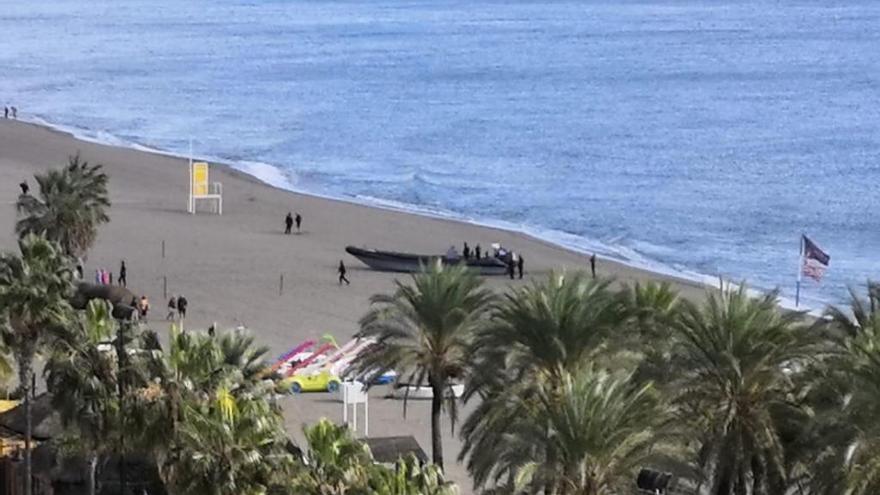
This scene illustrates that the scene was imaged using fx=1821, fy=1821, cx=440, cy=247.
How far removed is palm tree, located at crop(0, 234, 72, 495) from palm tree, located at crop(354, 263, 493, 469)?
5415 mm

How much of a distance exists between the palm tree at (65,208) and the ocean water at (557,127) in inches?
932

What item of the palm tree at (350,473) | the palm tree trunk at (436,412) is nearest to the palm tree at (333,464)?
the palm tree at (350,473)

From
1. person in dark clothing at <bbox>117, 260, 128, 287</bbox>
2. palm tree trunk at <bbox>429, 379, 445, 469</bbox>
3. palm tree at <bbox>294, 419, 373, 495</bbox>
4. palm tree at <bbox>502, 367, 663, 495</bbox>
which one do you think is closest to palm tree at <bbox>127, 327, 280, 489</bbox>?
palm tree at <bbox>294, 419, 373, 495</bbox>

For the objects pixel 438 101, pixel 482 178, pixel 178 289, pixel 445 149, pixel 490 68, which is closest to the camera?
pixel 178 289

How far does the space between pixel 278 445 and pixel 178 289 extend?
1203 inches

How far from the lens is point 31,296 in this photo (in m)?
25.6

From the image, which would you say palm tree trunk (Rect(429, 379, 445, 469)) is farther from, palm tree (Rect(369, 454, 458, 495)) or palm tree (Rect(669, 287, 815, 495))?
palm tree (Rect(369, 454, 458, 495))

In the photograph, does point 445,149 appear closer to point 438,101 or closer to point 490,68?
point 438,101

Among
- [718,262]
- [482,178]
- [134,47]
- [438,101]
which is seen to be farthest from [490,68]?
[718,262]

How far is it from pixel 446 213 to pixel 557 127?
3320cm

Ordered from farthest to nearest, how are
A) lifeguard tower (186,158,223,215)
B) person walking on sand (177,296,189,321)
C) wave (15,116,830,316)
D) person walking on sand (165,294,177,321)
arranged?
lifeguard tower (186,158,223,215)
wave (15,116,830,316)
person walking on sand (165,294,177,321)
person walking on sand (177,296,189,321)

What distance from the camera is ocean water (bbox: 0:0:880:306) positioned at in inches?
2857

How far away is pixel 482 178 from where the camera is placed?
85188 millimetres

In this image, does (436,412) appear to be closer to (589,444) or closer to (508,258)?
(589,444)
